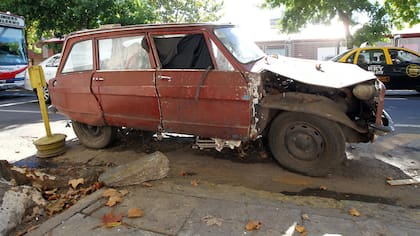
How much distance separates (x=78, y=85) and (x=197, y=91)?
2209mm

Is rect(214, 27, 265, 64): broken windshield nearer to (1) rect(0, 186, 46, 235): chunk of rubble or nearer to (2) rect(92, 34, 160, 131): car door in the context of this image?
(2) rect(92, 34, 160, 131): car door

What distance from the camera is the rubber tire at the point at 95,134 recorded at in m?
5.55

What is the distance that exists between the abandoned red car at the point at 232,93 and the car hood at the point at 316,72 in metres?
0.01

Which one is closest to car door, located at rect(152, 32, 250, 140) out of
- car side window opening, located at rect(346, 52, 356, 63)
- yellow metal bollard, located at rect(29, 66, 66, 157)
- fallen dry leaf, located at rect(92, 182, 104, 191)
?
fallen dry leaf, located at rect(92, 182, 104, 191)

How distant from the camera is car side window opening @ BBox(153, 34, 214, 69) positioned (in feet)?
13.9

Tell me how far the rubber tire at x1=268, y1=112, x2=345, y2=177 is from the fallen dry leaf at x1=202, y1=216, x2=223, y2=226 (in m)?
1.60

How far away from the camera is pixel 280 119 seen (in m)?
4.18

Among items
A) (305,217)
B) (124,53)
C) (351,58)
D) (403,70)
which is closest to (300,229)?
(305,217)

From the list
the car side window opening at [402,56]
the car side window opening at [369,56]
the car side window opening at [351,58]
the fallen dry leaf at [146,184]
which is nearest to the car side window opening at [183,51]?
the fallen dry leaf at [146,184]

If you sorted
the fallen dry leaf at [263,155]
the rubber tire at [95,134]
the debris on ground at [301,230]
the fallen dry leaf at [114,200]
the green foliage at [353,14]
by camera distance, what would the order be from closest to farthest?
the debris on ground at [301,230]
the fallen dry leaf at [114,200]
the fallen dry leaf at [263,155]
the rubber tire at [95,134]
the green foliage at [353,14]

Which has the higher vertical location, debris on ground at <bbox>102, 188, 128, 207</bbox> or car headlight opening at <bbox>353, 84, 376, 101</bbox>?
car headlight opening at <bbox>353, 84, 376, 101</bbox>

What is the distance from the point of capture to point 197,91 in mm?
4121

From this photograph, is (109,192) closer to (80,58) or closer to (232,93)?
(232,93)

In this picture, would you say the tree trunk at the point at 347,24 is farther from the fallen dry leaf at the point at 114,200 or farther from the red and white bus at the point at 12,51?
the fallen dry leaf at the point at 114,200
